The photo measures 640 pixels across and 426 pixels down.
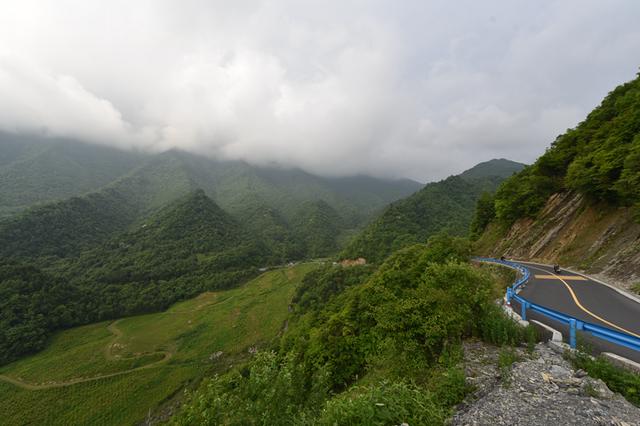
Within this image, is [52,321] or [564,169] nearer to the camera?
[564,169]

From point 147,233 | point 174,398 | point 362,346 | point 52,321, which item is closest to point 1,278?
point 52,321

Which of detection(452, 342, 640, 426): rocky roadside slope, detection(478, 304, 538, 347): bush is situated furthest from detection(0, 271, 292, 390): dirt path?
detection(452, 342, 640, 426): rocky roadside slope

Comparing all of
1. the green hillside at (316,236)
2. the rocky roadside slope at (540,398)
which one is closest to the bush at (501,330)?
the rocky roadside slope at (540,398)

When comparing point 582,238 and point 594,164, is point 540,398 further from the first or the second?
point 594,164

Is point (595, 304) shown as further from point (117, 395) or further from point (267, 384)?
point (117, 395)

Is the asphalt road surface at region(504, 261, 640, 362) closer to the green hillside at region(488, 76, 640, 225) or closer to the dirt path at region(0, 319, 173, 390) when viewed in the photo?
the green hillside at region(488, 76, 640, 225)

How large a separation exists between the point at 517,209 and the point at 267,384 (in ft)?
119

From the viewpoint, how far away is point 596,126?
26.2 m

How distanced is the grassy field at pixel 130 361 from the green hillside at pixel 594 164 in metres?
52.7

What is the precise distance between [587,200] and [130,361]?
2884 inches

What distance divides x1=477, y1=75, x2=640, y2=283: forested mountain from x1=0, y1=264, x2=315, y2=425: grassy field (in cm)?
5118

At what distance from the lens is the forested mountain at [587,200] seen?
56.3 feet

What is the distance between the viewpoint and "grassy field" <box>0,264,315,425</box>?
3706 centimetres

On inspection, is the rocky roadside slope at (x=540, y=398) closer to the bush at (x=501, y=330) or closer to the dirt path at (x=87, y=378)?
the bush at (x=501, y=330)
